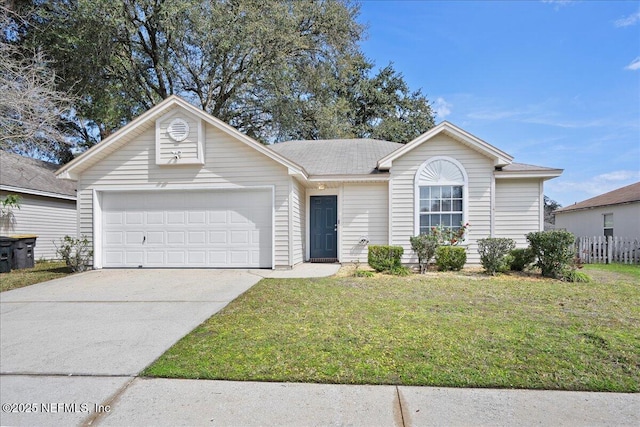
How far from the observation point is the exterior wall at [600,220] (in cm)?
1493

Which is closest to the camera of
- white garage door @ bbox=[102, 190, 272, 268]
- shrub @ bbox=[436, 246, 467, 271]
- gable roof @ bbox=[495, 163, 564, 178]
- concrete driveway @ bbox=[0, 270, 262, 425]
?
concrete driveway @ bbox=[0, 270, 262, 425]

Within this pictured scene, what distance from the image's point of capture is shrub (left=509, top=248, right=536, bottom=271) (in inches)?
355

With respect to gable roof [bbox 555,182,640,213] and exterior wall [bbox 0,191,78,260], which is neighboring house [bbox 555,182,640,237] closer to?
gable roof [bbox 555,182,640,213]

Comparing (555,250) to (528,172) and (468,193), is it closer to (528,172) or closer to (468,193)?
(468,193)

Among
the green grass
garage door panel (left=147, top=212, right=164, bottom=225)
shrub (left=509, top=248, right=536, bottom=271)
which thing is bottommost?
the green grass

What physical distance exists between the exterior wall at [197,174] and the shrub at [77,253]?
12.9 inches

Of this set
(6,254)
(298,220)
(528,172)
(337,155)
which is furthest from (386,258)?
(6,254)

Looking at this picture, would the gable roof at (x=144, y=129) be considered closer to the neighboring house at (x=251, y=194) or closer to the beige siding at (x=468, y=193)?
the neighboring house at (x=251, y=194)

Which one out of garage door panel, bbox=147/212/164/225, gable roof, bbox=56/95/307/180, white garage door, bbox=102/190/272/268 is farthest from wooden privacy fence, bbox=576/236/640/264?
garage door panel, bbox=147/212/164/225

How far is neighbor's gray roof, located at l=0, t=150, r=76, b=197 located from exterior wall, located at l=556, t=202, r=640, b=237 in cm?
2340

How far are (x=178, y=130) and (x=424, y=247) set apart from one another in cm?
774

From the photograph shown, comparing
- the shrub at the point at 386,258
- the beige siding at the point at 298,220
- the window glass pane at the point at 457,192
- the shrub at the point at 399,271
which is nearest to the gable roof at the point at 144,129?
the beige siding at the point at 298,220

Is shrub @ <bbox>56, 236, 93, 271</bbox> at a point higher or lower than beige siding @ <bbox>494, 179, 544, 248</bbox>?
lower

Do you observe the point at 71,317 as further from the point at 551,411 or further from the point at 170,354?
the point at 551,411
